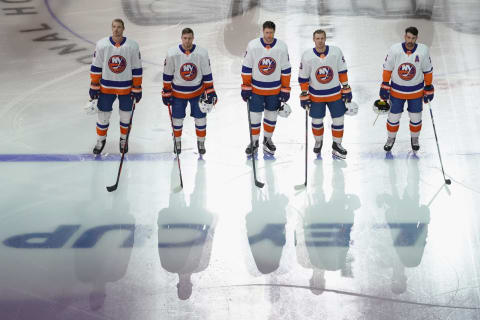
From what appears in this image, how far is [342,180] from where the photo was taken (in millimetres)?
5691

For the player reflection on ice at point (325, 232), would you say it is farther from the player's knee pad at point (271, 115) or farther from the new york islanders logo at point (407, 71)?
the new york islanders logo at point (407, 71)

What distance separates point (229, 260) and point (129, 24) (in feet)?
20.6

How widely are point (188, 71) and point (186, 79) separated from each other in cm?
8

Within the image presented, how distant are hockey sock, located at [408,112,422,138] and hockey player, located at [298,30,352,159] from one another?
0.67 metres

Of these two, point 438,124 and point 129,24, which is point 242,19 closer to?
point 129,24

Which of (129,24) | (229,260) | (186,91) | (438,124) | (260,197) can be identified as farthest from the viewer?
(129,24)

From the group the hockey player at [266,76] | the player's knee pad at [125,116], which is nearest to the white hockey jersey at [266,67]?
the hockey player at [266,76]

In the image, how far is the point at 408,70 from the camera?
575cm

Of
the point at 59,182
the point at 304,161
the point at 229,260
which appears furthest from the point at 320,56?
the point at 59,182

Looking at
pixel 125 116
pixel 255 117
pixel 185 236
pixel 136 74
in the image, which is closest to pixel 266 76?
pixel 255 117

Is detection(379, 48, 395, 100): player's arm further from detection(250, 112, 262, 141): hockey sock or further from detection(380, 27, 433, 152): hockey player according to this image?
detection(250, 112, 262, 141): hockey sock

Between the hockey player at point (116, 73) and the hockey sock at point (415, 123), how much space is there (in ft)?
8.78

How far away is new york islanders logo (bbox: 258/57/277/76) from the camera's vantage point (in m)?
5.80

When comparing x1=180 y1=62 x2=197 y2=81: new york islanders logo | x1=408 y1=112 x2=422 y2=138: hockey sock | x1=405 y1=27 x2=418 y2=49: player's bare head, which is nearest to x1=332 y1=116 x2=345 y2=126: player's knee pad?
x1=408 y1=112 x2=422 y2=138: hockey sock
